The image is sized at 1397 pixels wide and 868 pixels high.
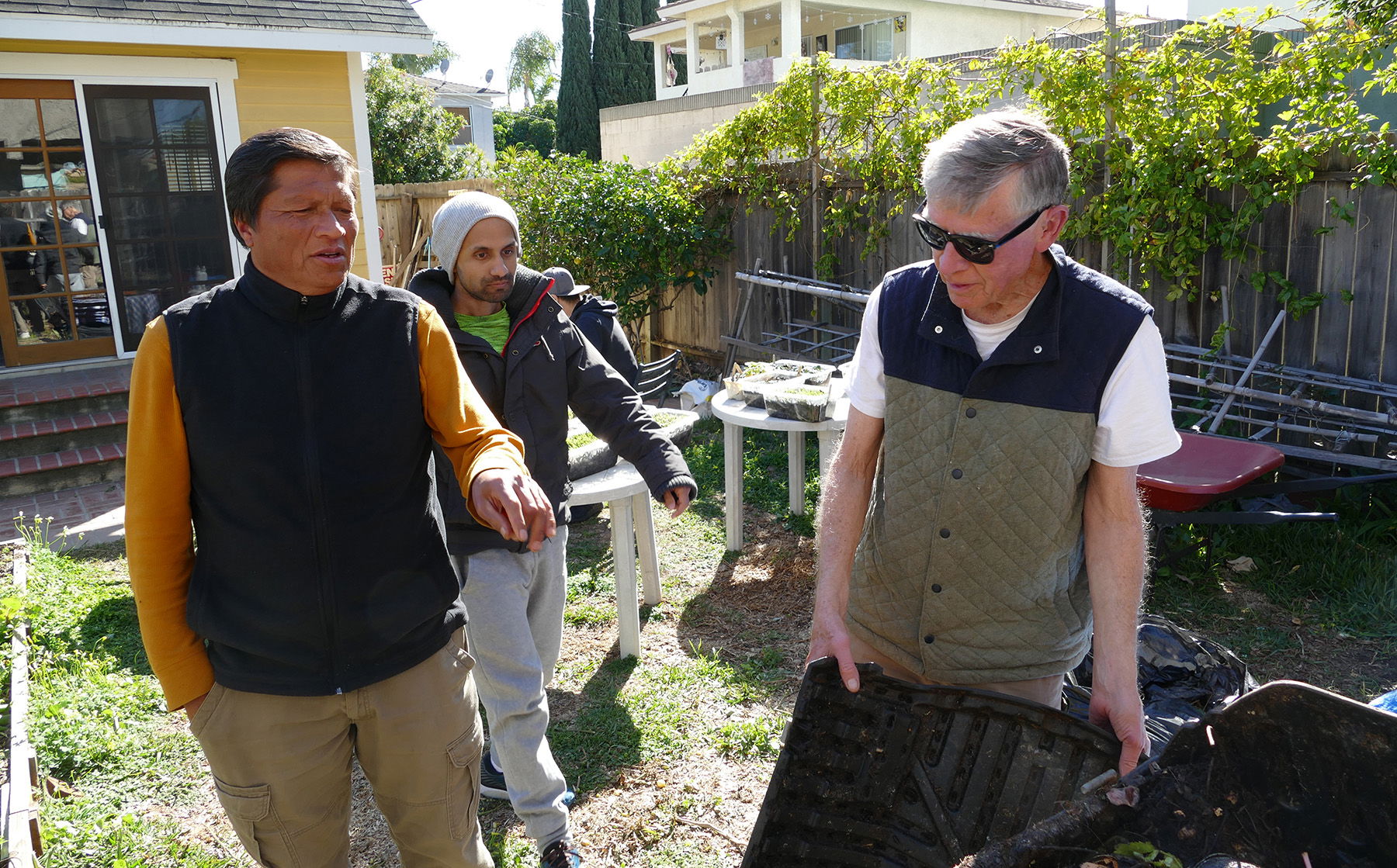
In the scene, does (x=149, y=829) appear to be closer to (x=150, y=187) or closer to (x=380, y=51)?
(x=150, y=187)

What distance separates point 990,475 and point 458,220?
1704 millimetres

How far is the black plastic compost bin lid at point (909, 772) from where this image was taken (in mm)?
1843

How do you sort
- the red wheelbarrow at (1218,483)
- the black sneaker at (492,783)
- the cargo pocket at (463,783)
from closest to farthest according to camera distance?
the cargo pocket at (463,783), the black sneaker at (492,783), the red wheelbarrow at (1218,483)

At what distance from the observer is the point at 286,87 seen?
29.0ft

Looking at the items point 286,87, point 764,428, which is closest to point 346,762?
point 764,428

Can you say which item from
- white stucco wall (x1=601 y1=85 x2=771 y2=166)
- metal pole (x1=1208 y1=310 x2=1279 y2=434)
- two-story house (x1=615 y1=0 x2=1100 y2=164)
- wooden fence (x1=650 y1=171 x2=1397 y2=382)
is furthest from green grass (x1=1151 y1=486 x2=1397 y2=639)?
two-story house (x1=615 y1=0 x2=1100 y2=164)

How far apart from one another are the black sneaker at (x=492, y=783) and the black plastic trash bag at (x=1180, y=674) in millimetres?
1961

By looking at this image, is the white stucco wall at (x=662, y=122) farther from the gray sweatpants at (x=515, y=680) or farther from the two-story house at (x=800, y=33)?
the gray sweatpants at (x=515, y=680)

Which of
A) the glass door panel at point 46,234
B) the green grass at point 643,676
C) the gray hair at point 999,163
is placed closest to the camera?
the gray hair at point 999,163

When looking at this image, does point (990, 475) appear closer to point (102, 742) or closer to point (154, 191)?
point (102, 742)

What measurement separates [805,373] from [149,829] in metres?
4.17

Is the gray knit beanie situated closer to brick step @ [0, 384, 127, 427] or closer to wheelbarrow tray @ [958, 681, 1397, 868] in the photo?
wheelbarrow tray @ [958, 681, 1397, 868]

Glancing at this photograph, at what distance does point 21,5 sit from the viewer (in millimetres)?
7613

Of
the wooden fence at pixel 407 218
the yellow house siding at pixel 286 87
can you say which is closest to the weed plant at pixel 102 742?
the yellow house siding at pixel 286 87
